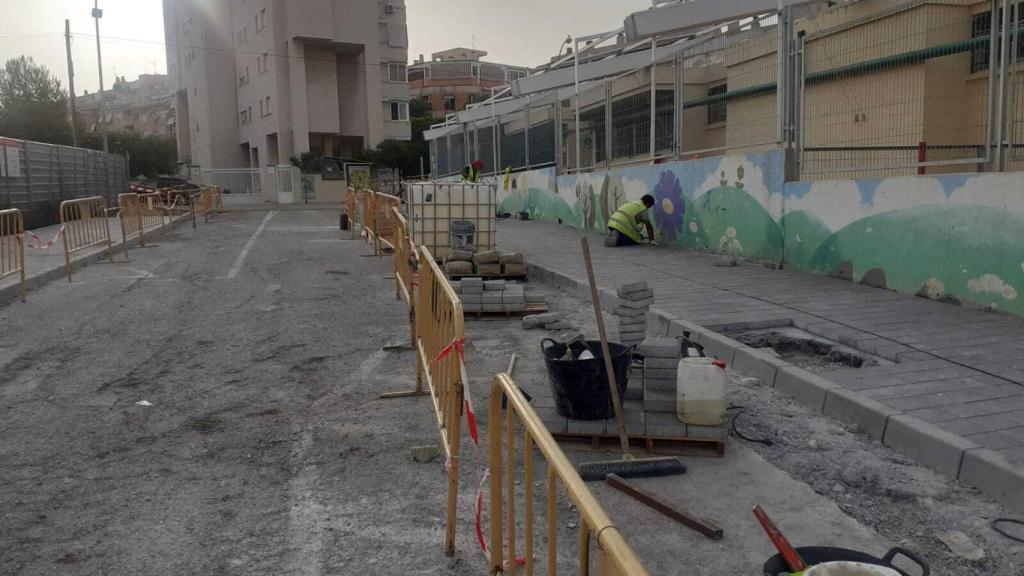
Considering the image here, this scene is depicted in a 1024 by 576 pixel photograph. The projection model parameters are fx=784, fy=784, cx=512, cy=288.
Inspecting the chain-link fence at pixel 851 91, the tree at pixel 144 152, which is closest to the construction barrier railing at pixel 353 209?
the chain-link fence at pixel 851 91

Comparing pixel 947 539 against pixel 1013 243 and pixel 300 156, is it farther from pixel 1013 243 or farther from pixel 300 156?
pixel 300 156

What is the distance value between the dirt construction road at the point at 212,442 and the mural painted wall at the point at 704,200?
17.6 ft

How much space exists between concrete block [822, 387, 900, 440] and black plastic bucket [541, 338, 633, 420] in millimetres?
1400

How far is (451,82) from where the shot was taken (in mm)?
90062

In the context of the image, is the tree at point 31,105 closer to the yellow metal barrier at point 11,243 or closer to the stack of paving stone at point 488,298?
the yellow metal barrier at point 11,243

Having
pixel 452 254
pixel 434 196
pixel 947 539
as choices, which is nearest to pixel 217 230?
pixel 434 196

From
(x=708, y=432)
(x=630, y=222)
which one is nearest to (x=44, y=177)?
(x=630, y=222)

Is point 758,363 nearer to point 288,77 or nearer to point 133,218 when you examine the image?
point 133,218

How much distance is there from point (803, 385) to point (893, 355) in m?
1.02

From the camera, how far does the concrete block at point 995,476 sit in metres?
3.60

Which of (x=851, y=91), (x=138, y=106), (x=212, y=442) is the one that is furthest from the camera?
(x=138, y=106)

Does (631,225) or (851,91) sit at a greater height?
(851,91)

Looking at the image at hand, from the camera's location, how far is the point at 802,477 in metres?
4.12

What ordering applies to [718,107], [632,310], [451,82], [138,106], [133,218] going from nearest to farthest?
[632,310] < [718,107] < [133,218] < [451,82] < [138,106]
